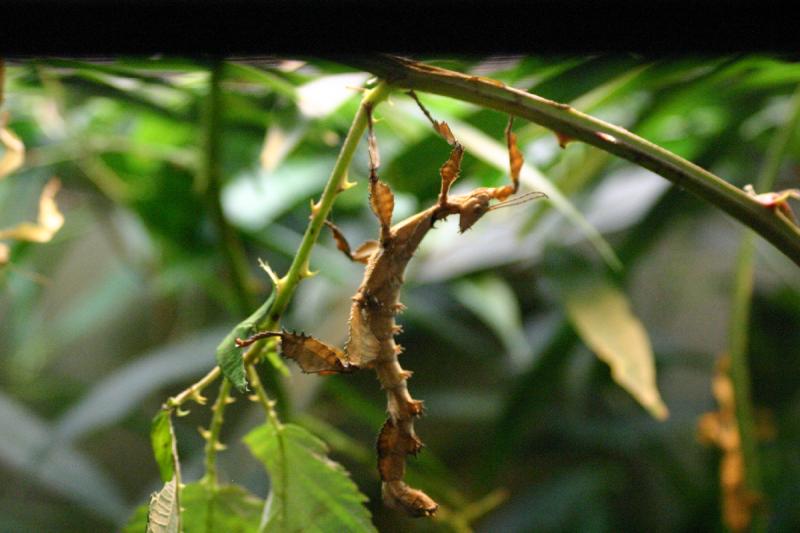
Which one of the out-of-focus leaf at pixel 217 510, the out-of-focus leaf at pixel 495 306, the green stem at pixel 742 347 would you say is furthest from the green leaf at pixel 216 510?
the out-of-focus leaf at pixel 495 306

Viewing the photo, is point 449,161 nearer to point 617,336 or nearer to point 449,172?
point 449,172

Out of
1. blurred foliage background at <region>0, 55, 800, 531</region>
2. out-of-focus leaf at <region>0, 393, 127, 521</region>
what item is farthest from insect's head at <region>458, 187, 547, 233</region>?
out-of-focus leaf at <region>0, 393, 127, 521</region>

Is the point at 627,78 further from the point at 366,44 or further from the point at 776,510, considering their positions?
the point at 776,510

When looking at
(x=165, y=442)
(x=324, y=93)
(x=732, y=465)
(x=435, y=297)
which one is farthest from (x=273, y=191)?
(x=165, y=442)

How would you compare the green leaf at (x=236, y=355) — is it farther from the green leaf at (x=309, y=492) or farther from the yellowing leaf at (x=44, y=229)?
the yellowing leaf at (x=44, y=229)

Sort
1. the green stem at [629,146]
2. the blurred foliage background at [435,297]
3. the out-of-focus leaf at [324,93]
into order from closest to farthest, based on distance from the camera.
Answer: the green stem at [629,146] → the out-of-focus leaf at [324,93] → the blurred foliage background at [435,297]

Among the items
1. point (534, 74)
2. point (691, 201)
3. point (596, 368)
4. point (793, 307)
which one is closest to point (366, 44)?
point (534, 74)
